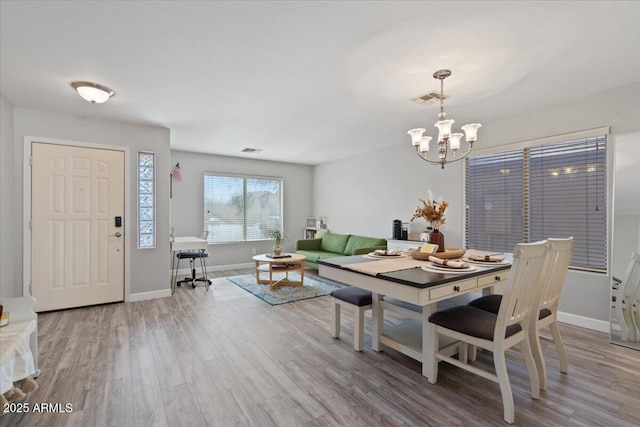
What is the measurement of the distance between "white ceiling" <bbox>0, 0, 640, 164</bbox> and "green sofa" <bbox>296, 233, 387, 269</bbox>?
93.2 inches

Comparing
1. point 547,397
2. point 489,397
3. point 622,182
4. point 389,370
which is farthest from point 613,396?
point 622,182

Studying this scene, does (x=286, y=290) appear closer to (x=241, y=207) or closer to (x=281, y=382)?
(x=281, y=382)

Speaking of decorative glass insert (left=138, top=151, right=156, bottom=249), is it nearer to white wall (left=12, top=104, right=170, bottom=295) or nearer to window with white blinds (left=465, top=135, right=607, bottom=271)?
white wall (left=12, top=104, right=170, bottom=295)

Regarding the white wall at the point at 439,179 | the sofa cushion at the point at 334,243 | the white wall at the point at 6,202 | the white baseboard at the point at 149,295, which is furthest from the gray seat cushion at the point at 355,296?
the white wall at the point at 6,202

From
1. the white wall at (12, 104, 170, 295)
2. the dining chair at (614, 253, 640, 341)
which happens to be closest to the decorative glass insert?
the white wall at (12, 104, 170, 295)

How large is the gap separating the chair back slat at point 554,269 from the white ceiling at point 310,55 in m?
1.47

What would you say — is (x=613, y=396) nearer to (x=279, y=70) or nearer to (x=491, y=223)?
(x=491, y=223)

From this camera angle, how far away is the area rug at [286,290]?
429 centimetres

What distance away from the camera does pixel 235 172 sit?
6754mm

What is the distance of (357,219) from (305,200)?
6.08 feet

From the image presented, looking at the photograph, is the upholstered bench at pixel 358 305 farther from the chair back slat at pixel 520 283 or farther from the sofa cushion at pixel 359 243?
the sofa cushion at pixel 359 243

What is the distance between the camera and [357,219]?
6.41 m

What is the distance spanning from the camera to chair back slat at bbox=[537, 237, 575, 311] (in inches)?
80.0

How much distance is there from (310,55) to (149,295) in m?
3.89
